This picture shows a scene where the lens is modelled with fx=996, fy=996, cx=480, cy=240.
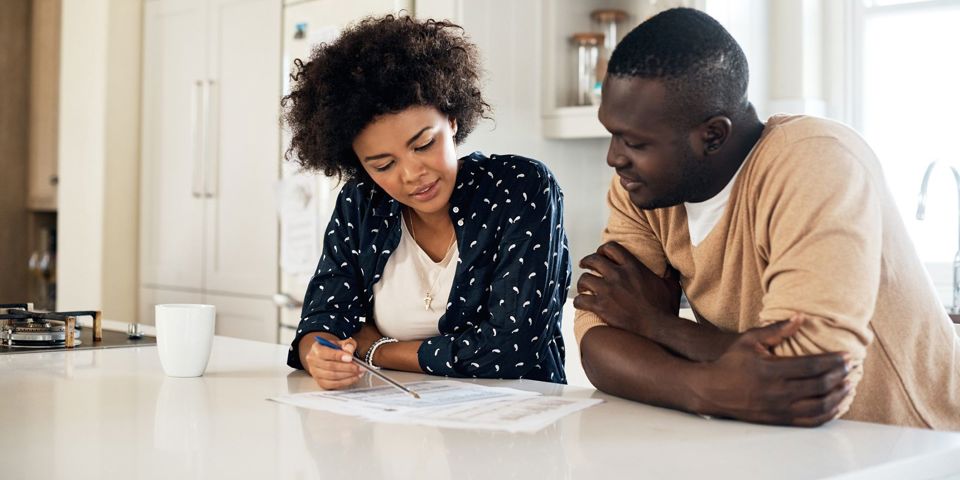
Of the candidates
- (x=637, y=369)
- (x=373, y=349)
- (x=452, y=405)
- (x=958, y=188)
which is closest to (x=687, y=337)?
(x=637, y=369)

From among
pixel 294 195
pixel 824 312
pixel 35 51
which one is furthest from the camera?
pixel 35 51

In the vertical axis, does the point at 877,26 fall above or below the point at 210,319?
above

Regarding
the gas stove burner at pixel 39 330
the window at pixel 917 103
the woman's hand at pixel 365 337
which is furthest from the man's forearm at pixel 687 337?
the window at pixel 917 103

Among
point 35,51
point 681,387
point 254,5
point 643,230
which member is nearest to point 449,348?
point 643,230

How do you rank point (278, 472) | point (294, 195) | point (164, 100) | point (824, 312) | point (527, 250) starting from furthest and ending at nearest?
point (164, 100)
point (294, 195)
point (527, 250)
point (824, 312)
point (278, 472)

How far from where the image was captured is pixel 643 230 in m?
1.53

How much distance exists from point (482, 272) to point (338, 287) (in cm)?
26

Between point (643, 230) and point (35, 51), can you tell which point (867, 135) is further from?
point (35, 51)

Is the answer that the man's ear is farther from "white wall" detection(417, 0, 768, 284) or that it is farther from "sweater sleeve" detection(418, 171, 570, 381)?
"white wall" detection(417, 0, 768, 284)

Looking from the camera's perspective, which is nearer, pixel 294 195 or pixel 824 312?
pixel 824 312

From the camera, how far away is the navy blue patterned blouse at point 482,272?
63.9 inches

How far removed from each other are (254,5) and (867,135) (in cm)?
221

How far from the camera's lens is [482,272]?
173cm

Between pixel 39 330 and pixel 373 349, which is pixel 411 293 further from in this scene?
pixel 39 330
